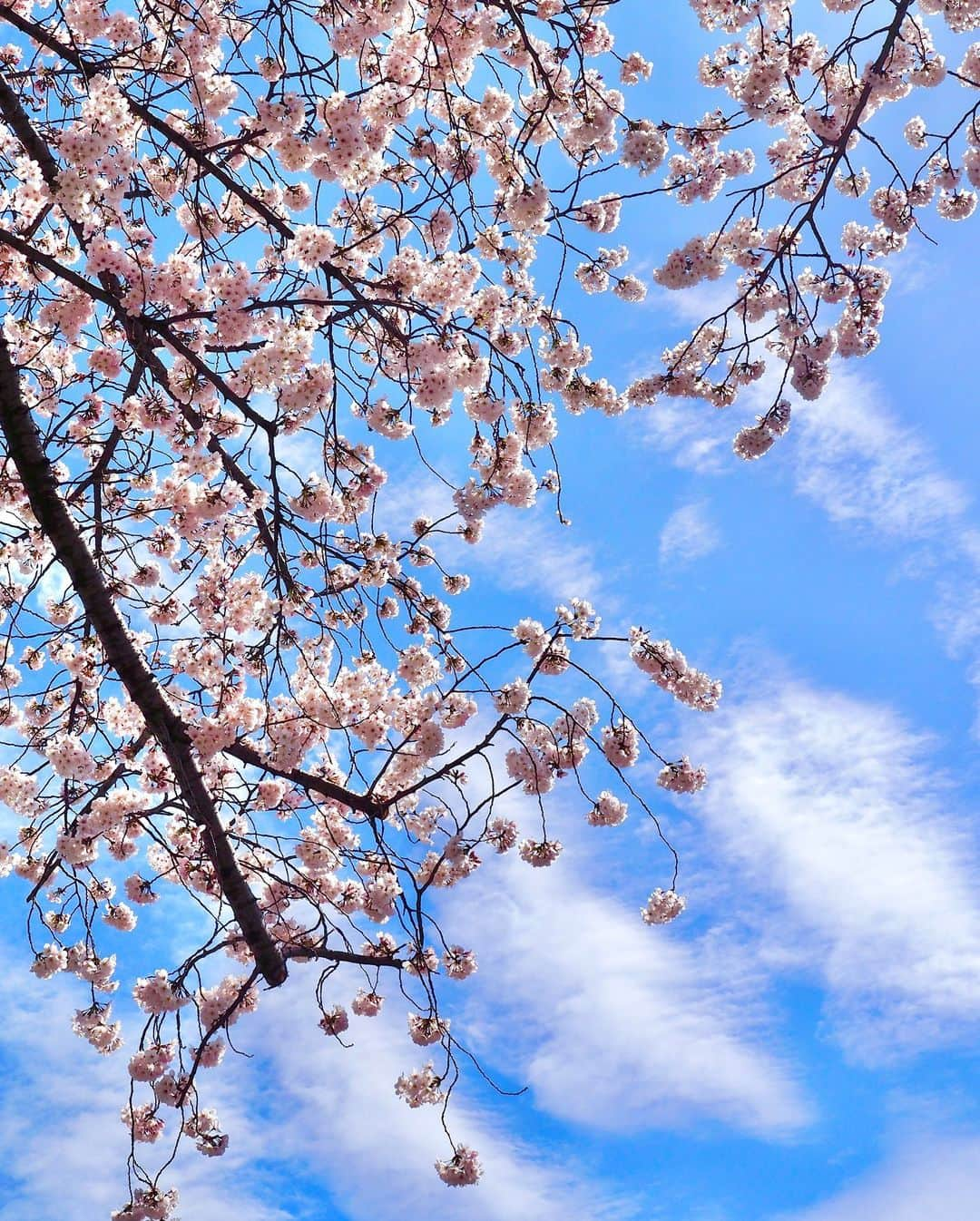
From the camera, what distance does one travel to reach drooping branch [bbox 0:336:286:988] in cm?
449

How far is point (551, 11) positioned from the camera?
16.4 feet

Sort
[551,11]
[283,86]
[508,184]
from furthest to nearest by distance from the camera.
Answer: [508,184], [551,11], [283,86]

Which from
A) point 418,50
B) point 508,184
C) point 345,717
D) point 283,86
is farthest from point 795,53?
point 345,717

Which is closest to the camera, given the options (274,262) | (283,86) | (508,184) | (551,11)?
(283,86)

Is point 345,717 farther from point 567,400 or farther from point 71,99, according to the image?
point 71,99

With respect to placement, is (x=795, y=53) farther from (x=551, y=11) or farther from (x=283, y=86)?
(x=283, y=86)

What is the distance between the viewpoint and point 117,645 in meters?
4.88

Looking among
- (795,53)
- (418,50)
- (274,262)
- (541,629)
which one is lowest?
(541,629)

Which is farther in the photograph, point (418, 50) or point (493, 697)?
point (493, 697)

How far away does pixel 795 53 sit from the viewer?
16.8 feet

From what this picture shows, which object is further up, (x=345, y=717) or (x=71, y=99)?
(x=71, y=99)

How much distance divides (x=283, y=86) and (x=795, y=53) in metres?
2.75

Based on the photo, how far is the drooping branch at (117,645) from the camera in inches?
177

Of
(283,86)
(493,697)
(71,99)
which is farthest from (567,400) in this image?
(71,99)
